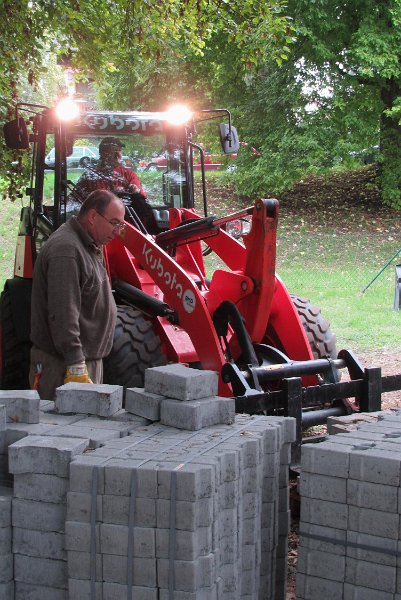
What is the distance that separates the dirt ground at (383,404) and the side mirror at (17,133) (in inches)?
142

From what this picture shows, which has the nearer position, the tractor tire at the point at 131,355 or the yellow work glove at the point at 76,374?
the yellow work glove at the point at 76,374

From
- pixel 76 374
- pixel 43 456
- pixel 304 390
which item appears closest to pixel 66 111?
pixel 76 374

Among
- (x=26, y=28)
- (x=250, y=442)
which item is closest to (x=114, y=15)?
(x=26, y=28)

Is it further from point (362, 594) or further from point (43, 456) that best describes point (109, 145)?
point (362, 594)

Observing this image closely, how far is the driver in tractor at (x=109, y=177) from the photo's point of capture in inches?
309

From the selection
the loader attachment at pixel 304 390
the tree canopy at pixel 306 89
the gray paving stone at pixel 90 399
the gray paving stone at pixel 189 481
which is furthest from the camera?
the tree canopy at pixel 306 89

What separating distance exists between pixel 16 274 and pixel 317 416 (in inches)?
127

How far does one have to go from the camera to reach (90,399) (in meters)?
4.67

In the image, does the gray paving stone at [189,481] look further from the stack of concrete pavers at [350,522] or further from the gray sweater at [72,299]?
the gray sweater at [72,299]

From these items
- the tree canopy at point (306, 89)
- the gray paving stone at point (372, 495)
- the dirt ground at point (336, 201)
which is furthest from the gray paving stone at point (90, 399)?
the dirt ground at point (336, 201)

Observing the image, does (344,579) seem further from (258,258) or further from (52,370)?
(258,258)

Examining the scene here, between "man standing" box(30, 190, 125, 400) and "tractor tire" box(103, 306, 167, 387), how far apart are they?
0.69 m

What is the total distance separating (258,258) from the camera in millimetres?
6785

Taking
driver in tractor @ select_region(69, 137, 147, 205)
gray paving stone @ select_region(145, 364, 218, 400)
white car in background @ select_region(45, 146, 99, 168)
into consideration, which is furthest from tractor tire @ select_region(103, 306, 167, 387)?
gray paving stone @ select_region(145, 364, 218, 400)
